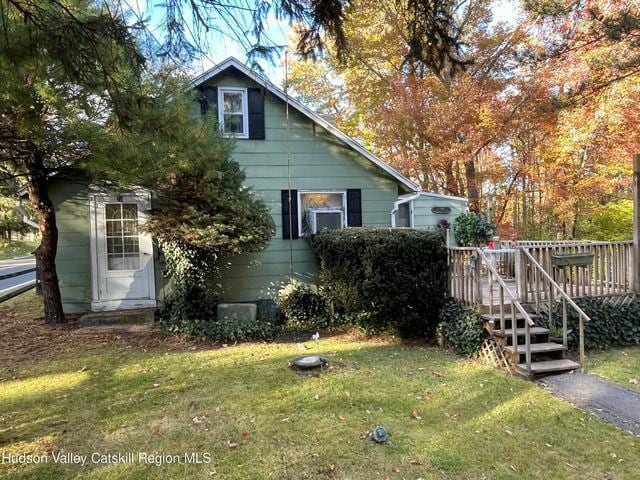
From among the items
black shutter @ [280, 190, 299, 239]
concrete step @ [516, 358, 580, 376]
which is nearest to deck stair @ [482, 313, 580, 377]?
concrete step @ [516, 358, 580, 376]

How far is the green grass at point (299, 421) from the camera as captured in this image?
3.19 m

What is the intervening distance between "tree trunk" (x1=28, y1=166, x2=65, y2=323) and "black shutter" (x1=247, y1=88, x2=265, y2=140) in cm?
380

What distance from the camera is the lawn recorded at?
3197 mm

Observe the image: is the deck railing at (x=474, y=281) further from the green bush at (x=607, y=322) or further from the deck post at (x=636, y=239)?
the deck post at (x=636, y=239)

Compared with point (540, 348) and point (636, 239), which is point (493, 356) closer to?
point (540, 348)

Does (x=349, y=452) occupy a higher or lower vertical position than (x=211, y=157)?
lower

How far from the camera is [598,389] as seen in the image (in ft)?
16.0

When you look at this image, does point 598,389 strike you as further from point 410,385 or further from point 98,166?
point 98,166

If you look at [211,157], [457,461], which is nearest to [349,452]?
[457,461]

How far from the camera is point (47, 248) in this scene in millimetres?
7230

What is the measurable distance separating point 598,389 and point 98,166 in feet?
21.2

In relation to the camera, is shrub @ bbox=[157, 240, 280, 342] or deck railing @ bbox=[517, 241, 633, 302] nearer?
deck railing @ bbox=[517, 241, 633, 302]

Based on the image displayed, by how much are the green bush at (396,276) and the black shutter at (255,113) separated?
300 cm

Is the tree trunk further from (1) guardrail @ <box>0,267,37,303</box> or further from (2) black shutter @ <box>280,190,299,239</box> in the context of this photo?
(2) black shutter @ <box>280,190,299,239</box>
